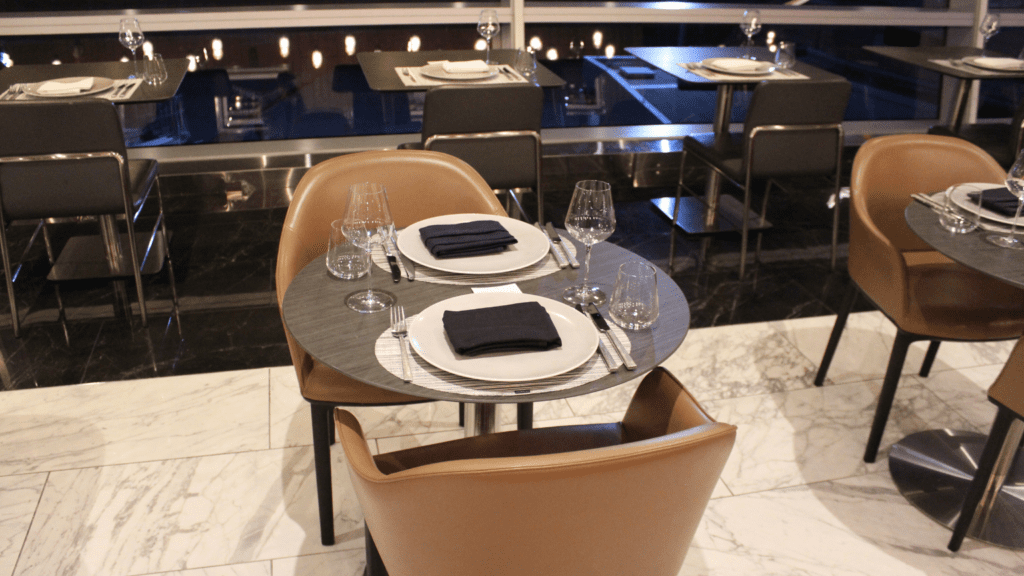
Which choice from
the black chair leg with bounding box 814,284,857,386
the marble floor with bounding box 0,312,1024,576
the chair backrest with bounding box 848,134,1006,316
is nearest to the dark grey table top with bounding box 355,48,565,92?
the marble floor with bounding box 0,312,1024,576

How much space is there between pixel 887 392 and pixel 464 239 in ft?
4.18

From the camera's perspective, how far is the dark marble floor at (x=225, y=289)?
8.85 ft

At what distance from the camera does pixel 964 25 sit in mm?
4617

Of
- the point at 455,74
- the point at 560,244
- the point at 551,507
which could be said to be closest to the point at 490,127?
the point at 455,74

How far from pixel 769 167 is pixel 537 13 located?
5.41 ft

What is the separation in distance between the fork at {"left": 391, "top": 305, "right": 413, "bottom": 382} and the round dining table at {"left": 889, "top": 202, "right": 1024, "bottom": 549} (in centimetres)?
126

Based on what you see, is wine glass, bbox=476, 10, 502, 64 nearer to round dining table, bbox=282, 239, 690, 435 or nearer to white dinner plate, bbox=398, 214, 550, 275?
white dinner plate, bbox=398, 214, 550, 275

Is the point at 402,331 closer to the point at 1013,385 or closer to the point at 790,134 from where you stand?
the point at 1013,385

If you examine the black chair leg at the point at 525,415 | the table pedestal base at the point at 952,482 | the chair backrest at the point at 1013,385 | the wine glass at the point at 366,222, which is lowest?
the table pedestal base at the point at 952,482

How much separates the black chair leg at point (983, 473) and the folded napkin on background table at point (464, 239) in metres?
1.19

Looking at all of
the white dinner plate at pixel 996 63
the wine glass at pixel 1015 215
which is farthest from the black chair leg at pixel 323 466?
the white dinner plate at pixel 996 63

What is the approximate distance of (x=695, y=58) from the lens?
3.66 meters

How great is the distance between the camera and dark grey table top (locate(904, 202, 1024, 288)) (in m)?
1.73

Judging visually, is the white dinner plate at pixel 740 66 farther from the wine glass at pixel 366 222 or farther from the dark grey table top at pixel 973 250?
the wine glass at pixel 366 222
